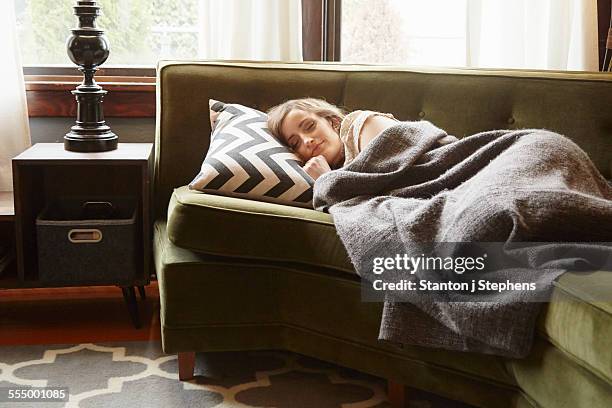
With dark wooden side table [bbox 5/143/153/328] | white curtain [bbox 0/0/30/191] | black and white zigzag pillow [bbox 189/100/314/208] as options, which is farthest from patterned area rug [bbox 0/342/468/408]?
white curtain [bbox 0/0/30/191]

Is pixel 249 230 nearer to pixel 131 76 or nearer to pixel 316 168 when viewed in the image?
Result: pixel 316 168

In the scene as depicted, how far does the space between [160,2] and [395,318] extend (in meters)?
1.66

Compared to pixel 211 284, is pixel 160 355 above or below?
below

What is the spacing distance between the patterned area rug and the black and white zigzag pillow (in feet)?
1.50

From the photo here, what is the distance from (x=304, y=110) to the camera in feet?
7.19

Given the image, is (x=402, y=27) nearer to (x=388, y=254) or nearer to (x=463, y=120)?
(x=463, y=120)

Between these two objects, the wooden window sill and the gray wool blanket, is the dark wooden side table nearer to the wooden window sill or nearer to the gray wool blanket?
the wooden window sill

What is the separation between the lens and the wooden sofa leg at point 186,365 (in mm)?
1998

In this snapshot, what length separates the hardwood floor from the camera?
2324mm

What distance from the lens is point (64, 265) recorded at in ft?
7.57

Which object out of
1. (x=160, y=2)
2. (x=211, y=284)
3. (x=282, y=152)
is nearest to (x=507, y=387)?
(x=211, y=284)

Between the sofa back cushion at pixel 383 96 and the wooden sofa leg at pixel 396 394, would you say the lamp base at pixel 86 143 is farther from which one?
the wooden sofa leg at pixel 396 394

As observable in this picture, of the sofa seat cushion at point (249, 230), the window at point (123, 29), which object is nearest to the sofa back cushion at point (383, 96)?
the window at point (123, 29)

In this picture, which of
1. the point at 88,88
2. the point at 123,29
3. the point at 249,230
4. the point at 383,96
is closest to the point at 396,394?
the point at 249,230
